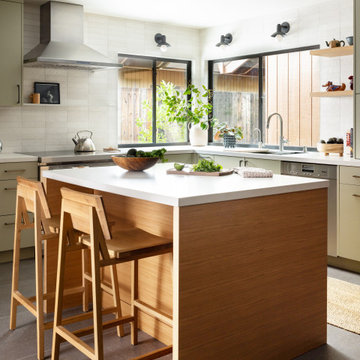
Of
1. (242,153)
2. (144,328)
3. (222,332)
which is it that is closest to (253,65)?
(242,153)

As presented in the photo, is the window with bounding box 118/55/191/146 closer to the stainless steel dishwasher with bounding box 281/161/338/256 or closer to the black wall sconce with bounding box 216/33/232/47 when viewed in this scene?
the black wall sconce with bounding box 216/33/232/47

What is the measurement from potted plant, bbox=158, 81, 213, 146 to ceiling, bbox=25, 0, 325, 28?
86 centimetres

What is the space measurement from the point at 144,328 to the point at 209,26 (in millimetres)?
4605

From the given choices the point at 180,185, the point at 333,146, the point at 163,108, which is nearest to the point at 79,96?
the point at 163,108

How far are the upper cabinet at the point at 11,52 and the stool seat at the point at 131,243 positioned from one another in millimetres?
2872

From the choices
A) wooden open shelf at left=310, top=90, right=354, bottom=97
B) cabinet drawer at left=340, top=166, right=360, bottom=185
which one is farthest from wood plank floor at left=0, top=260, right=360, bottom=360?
wooden open shelf at left=310, top=90, right=354, bottom=97

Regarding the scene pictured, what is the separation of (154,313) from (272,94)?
4.23 meters

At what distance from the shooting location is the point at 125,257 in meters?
2.45

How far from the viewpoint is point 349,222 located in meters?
4.39

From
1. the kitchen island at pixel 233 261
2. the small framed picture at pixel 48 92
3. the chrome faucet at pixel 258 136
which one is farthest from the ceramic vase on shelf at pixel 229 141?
the kitchen island at pixel 233 261

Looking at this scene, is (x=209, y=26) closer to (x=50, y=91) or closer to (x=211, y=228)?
(x=50, y=91)

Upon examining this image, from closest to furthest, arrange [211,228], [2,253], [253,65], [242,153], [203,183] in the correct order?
1. [211,228]
2. [203,183]
3. [2,253]
4. [242,153]
5. [253,65]

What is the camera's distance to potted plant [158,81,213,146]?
256 inches

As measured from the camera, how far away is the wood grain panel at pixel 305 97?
5840 mm
